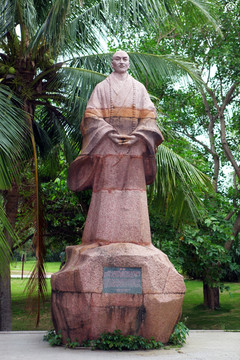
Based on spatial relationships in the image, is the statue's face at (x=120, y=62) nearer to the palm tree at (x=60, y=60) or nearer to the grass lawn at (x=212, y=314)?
the palm tree at (x=60, y=60)

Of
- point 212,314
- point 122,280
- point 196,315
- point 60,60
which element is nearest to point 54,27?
point 60,60

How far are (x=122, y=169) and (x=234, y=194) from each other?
9.28 m

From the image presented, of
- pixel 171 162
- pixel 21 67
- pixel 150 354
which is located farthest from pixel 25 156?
pixel 150 354

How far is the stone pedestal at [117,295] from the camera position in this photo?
7152 millimetres

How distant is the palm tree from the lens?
33.6 feet

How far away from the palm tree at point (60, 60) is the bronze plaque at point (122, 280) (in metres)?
2.89

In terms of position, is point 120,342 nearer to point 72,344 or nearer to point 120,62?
point 72,344

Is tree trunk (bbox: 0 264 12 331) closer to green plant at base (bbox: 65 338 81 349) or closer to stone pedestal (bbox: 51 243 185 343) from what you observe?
stone pedestal (bbox: 51 243 185 343)

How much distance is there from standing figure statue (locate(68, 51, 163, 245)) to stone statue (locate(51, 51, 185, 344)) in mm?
15

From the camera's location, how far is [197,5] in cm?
1119

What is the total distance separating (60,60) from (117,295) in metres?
6.35

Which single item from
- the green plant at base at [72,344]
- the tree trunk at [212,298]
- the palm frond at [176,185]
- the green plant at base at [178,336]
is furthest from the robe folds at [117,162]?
the tree trunk at [212,298]

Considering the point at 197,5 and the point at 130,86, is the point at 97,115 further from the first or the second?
the point at 197,5

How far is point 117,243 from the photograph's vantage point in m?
7.62
